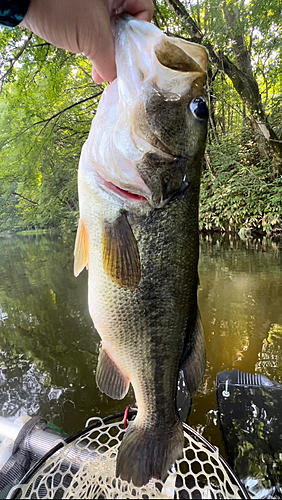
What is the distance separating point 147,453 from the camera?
127 cm

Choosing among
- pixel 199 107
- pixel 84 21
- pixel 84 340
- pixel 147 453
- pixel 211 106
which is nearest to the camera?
pixel 84 21

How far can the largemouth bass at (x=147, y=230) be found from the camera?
1.10 meters

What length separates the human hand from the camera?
1037 mm

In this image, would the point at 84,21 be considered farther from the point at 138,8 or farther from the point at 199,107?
the point at 199,107

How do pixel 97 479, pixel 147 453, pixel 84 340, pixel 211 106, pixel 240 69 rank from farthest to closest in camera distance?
pixel 211 106
pixel 240 69
pixel 84 340
pixel 97 479
pixel 147 453

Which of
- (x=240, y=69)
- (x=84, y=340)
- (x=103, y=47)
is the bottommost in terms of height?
(x=84, y=340)

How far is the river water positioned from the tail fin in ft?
4.80

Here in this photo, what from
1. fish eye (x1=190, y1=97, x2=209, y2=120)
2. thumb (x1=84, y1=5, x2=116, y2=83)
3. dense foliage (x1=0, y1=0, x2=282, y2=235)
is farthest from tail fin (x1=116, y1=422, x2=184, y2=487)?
dense foliage (x1=0, y1=0, x2=282, y2=235)

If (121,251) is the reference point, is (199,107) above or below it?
above

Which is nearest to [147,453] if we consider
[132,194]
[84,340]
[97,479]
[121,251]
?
[97,479]

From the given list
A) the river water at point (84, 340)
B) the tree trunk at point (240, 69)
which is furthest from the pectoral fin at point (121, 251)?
the tree trunk at point (240, 69)

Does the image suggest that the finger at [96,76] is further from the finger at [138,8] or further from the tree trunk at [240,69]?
the tree trunk at [240,69]

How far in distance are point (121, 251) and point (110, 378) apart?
57 centimetres

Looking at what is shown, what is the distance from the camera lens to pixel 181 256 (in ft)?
4.10
